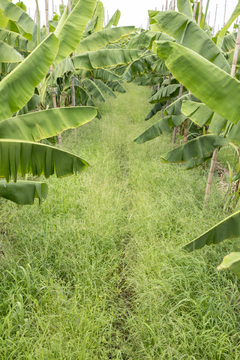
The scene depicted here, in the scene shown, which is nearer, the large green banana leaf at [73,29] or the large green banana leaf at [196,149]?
the large green banana leaf at [73,29]

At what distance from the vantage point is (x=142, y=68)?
18.0 ft

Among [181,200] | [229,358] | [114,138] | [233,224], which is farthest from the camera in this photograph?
[114,138]

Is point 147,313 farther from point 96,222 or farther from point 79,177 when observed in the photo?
point 79,177

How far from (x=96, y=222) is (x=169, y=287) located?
133 centimetres

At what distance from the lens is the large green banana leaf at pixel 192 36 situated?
2.44m

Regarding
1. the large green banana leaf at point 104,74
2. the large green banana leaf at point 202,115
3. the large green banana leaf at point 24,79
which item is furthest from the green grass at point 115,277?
the large green banana leaf at point 104,74

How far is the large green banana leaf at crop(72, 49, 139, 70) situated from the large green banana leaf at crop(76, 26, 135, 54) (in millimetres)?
212

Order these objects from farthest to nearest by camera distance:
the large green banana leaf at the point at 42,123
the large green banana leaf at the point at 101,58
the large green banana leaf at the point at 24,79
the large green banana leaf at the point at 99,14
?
the large green banana leaf at the point at 99,14 < the large green banana leaf at the point at 101,58 < the large green banana leaf at the point at 42,123 < the large green banana leaf at the point at 24,79

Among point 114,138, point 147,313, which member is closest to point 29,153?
point 147,313

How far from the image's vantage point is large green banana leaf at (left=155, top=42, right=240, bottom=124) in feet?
5.93

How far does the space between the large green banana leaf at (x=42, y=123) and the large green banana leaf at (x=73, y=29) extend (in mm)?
1005

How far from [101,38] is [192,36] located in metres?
2.94

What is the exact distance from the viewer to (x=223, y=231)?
2.04 metres

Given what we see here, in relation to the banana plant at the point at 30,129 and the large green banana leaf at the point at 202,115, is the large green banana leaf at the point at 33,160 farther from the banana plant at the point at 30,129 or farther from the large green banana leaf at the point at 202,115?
the large green banana leaf at the point at 202,115
